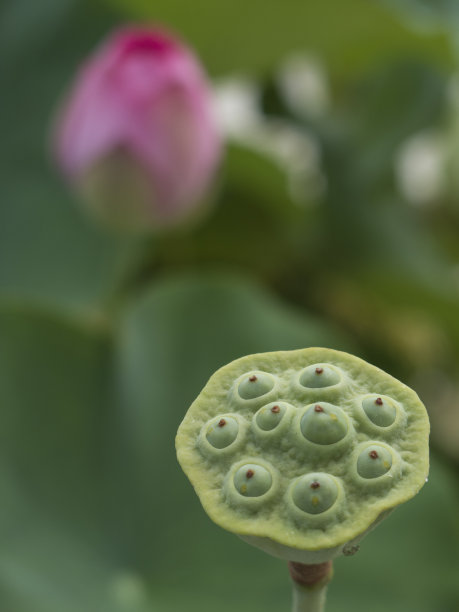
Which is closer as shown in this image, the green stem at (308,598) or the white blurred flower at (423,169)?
the green stem at (308,598)

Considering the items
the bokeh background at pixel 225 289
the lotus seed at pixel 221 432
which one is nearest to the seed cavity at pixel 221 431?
the lotus seed at pixel 221 432

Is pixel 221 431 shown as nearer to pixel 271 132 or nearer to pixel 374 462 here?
pixel 374 462

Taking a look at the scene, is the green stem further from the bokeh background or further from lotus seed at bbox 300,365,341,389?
the bokeh background

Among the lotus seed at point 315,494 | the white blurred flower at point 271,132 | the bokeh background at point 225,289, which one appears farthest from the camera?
the white blurred flower at point 271,132

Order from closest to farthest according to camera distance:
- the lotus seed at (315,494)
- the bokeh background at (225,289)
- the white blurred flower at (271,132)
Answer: the lotus seed at (315,494) → the bokeh background at (225,289) → the white blurred flower at (271,132)

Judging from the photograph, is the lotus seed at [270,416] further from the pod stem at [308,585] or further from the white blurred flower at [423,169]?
the white blurred flower at [423,169]

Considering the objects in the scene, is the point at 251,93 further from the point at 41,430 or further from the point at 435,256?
the point at 41,430

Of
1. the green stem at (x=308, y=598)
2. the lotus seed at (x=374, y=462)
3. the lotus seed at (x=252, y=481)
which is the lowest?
the green stem at (x=308, y=598)

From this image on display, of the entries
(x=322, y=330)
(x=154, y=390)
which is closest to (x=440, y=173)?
(x=322, y=330)
